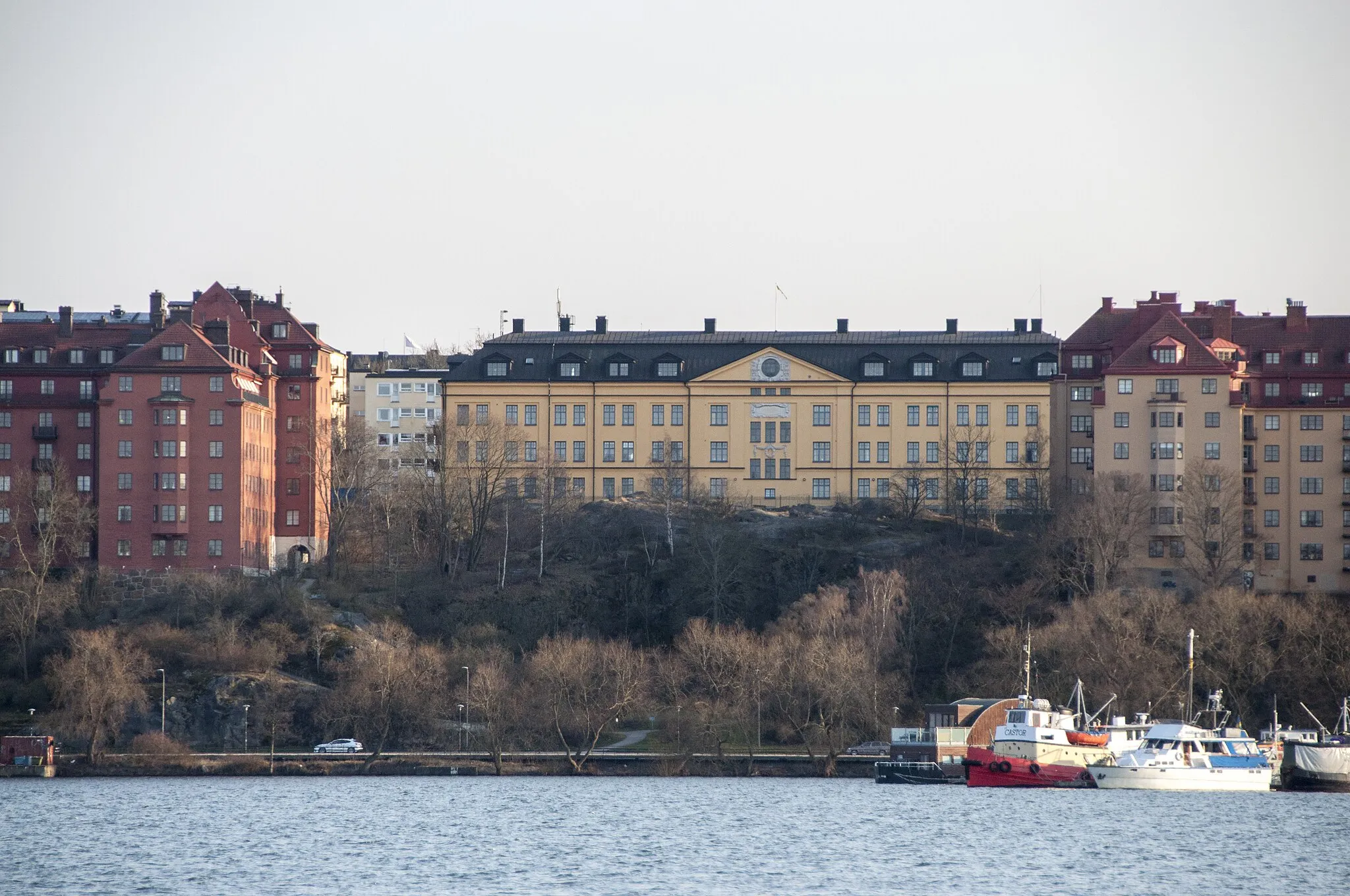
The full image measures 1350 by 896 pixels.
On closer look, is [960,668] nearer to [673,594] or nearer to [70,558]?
[673,594]

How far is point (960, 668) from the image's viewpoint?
11912 centimetres

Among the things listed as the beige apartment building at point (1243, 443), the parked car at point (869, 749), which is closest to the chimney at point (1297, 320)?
the beige apartment building at point (1243, 443)

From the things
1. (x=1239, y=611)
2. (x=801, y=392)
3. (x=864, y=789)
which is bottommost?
(x=864, y=789)

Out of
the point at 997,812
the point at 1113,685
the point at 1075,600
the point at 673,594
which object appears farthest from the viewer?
the point at 673,594

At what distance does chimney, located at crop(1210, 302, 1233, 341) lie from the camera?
460ft

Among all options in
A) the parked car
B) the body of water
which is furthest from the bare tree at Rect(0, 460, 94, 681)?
the parked car

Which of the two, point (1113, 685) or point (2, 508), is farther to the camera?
point (2, 508)

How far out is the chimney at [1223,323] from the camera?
140 meters

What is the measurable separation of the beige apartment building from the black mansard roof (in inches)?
297

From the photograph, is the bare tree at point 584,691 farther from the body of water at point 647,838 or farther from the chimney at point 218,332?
the chimney at point 218,332

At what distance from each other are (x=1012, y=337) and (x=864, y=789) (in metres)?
51.0

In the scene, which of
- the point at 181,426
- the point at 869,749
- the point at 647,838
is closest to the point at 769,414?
the point at 181,426

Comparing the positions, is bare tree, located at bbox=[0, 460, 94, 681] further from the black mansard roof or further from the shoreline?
the black mansard roof

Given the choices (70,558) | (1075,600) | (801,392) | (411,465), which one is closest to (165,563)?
(70,558)
